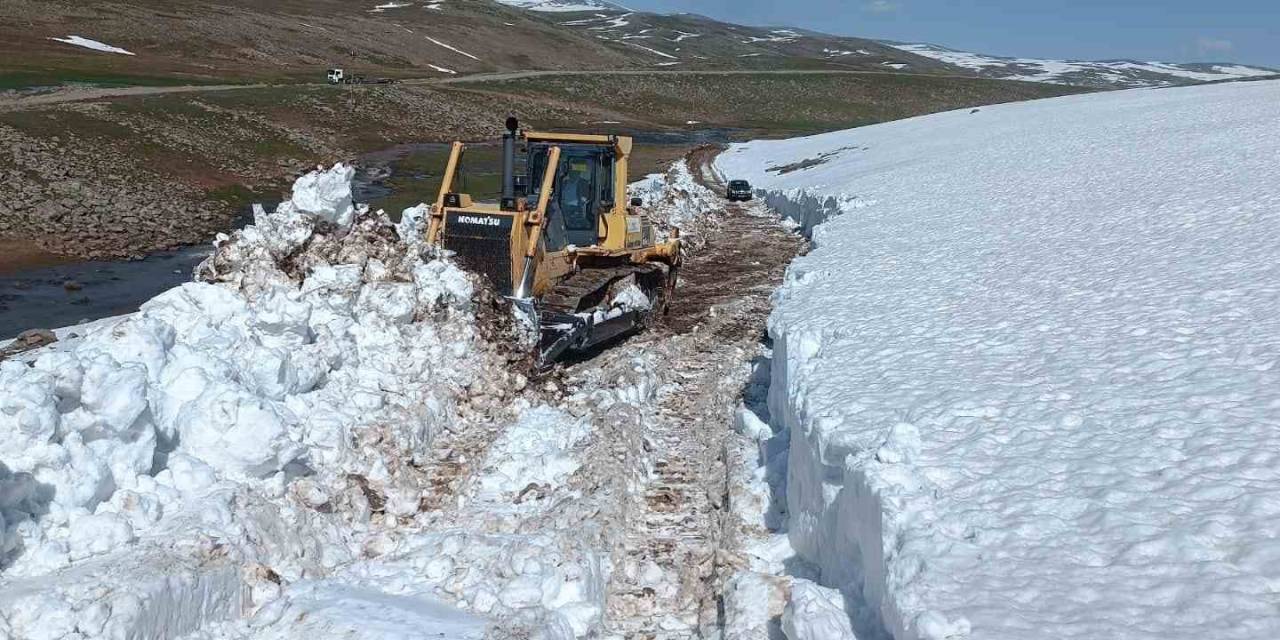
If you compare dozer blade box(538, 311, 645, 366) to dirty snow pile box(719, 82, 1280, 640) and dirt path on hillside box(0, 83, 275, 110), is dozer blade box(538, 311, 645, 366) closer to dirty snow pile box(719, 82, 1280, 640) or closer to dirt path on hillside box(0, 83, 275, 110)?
dirty snow pile box(719, 82, 1280, 640)

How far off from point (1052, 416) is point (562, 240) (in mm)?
7661

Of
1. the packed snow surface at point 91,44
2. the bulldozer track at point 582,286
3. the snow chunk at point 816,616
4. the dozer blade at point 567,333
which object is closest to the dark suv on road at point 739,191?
the bulldozer track at point 582,286

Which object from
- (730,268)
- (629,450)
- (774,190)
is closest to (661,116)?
(774,190)

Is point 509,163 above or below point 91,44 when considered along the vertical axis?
above

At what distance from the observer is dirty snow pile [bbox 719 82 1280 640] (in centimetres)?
466

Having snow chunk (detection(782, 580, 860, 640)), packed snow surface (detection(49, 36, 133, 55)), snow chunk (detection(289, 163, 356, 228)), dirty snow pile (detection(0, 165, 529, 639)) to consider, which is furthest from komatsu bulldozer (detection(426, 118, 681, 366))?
packed snow surface (detection(49, 36, 133, 55))

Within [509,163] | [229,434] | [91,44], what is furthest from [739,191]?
[91,44]

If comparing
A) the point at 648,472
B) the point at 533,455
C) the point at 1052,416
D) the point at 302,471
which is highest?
the point at 1052,416

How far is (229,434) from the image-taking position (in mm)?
7109

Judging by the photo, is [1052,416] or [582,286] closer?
[1052,416]

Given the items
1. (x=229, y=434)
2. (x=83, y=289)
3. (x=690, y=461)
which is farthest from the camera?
(x=83, y=289)

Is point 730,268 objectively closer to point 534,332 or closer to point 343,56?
point 534,332

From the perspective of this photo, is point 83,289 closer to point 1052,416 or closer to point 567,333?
point 567,333

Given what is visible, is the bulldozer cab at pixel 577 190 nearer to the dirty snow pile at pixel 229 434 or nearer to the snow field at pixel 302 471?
the dirty snow pile at pixel 229 434
